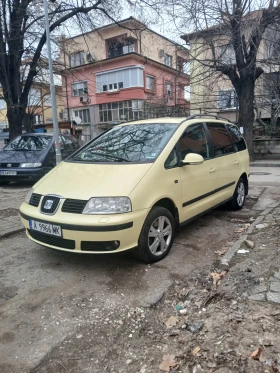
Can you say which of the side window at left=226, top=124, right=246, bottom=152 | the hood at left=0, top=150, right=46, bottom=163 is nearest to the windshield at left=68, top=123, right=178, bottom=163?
the side window at left=226, top=124, right=246, bottom=152

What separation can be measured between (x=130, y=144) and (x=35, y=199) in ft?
4.75

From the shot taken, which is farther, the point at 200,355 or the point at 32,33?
the point at 32,33

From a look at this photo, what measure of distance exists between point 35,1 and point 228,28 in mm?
7859

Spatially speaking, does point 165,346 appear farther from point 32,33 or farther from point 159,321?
point 32,33

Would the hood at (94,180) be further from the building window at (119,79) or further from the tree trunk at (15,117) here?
the building window at (119,79)

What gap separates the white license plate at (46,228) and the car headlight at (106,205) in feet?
1.23

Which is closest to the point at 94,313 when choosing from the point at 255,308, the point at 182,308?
the point at 182,308

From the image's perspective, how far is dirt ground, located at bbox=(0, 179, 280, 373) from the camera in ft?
6.88

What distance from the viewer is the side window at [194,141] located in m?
4.09

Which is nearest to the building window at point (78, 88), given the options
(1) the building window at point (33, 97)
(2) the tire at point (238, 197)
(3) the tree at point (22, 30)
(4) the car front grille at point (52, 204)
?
(1) the building window at point (33, 97)

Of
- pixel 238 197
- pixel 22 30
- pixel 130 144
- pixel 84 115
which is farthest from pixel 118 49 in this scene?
pixel 130 144

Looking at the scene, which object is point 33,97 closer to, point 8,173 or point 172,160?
Result: point 8,173

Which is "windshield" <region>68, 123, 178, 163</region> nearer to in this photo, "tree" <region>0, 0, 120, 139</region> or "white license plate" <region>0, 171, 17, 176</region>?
"white license plate" <region>0, 171, 17, 176</region>

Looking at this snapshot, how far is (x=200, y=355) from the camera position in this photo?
2080 millimetres
